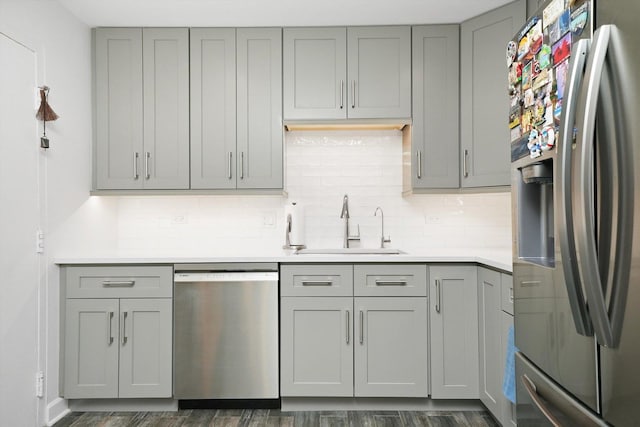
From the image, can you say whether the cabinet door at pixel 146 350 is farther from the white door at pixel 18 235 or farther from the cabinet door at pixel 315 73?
the cabinet door at pixel 315 73

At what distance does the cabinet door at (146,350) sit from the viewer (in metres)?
2.59

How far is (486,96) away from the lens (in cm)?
276

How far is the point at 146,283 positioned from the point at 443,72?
2366 mm

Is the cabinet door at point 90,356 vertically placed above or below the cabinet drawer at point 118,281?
below

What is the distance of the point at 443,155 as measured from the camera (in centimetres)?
293

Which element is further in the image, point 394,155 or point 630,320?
point 394,155

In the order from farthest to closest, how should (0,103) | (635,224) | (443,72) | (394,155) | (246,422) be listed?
(394,155)
(443,72)
(246,422)
(0,103)
(635,224)

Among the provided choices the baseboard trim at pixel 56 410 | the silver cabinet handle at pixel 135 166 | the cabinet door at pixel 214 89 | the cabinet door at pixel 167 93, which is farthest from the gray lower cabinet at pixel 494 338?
the baseboard trim at pixel 56 410

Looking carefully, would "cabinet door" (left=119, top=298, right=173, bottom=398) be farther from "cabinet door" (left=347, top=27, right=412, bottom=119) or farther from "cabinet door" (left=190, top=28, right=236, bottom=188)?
"cabinet door" (left=347, top=27, right=412, bottom=119)

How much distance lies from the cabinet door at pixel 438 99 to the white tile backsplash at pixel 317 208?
0.35 meters

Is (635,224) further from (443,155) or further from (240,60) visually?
(240,60)

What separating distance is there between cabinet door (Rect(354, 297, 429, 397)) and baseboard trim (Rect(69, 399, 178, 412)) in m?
1.17

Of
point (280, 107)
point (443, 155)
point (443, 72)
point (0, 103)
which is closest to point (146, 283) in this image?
point (0, 103)

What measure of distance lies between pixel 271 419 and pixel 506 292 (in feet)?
4.98
